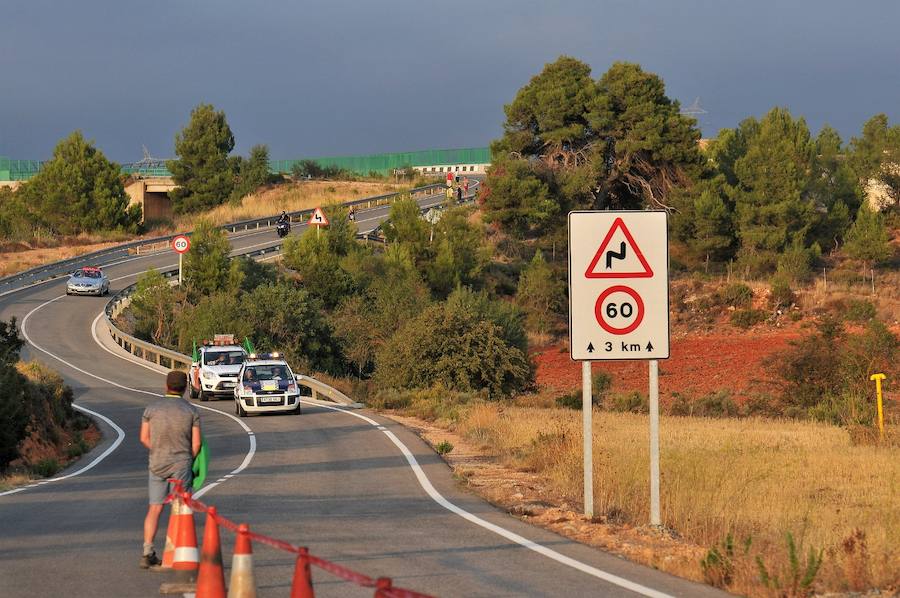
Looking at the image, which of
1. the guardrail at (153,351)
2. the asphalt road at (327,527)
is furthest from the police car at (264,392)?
the asphalt road at (327,527)

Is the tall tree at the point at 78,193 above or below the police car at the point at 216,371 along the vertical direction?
above

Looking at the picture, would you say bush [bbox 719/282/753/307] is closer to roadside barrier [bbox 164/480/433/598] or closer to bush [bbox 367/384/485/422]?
bush [bbox 367/384/485/422]

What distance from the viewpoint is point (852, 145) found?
99938 mm

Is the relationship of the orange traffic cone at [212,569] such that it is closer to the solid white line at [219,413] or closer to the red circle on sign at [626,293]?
the red circle on sign at [626,293]

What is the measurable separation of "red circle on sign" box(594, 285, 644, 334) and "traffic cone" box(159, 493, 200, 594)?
493 centimetres

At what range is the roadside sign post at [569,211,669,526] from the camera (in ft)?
40.4

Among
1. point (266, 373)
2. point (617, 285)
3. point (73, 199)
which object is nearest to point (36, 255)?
point (73, 199)

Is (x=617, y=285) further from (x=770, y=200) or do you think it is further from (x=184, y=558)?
(x=770, y=200)

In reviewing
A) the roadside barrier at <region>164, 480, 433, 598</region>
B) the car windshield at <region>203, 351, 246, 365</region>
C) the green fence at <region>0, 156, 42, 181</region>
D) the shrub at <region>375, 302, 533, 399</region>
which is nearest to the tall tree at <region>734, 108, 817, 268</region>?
the shrub at <region>375, 302, 533, 399</region>

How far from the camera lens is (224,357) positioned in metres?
40.2

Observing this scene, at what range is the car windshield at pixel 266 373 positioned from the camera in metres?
33.3

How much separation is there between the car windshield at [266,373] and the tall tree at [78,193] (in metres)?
60.5

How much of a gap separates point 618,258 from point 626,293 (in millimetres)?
383

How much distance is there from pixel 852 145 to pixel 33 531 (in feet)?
318
